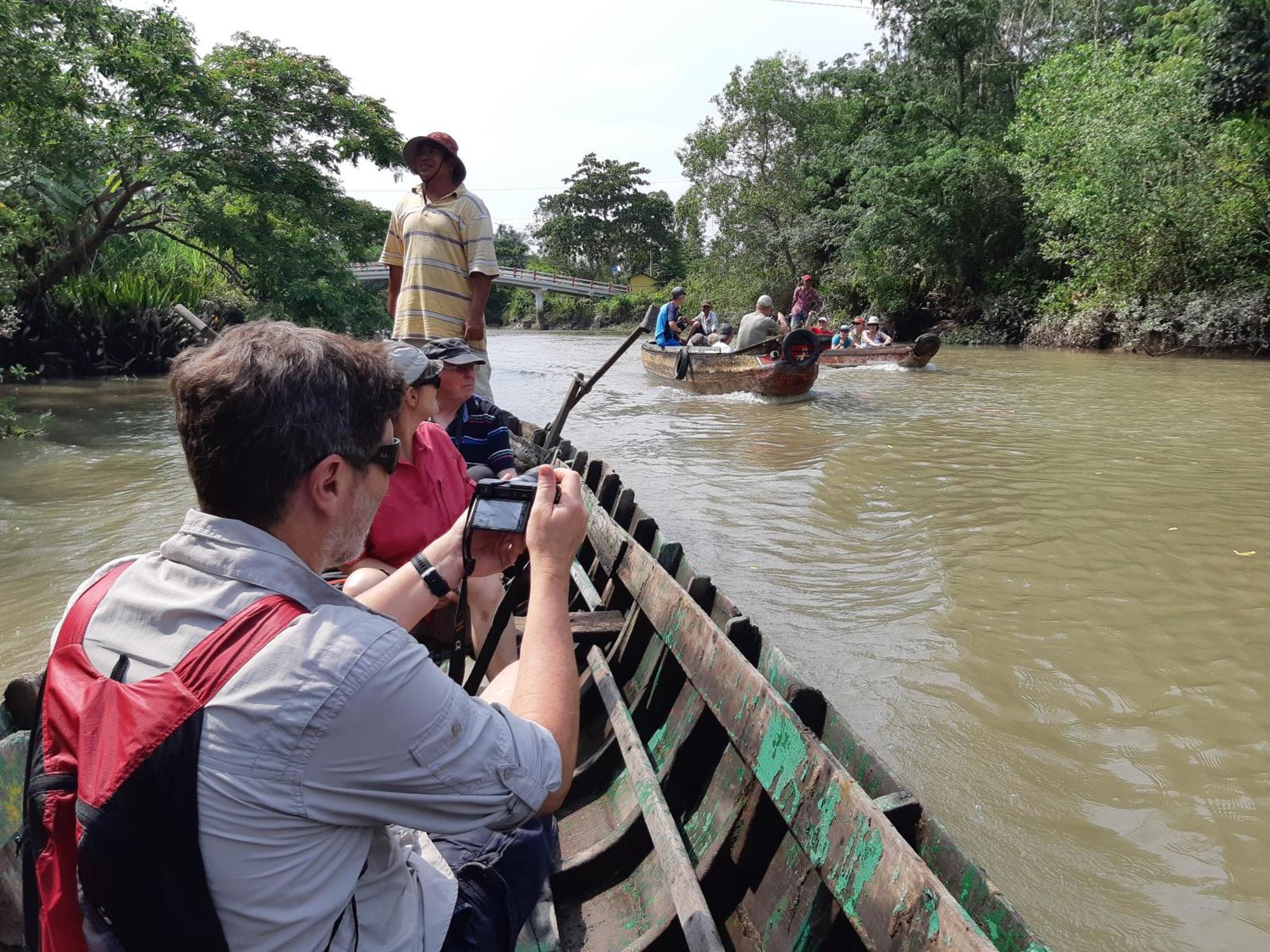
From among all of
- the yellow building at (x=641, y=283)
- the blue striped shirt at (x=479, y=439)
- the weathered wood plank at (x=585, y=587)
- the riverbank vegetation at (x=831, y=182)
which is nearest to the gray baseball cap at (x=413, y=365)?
the blue striped shirt at (x=479, y=439)

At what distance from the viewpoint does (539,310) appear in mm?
58031

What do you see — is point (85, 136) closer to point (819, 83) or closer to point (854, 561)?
point (854, 561)

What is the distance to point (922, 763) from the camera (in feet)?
11.5

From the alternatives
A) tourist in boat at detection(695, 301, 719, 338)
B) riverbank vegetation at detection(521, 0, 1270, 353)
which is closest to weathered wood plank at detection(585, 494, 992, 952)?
tourist in boat at detection(695, 301, 719, 338)

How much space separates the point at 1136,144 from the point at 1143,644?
18507mm

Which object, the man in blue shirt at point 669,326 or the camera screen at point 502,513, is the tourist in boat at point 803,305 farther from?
the camera screen at point 502,513

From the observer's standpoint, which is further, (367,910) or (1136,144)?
(1136,144)

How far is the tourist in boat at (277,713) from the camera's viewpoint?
3.17 feet

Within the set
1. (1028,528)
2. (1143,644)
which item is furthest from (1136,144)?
(1143,644)

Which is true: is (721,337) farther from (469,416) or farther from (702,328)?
(469,416)

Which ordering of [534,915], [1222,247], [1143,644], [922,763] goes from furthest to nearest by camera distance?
[1222,247] → [1143,644] → [922,763] → [534,915]

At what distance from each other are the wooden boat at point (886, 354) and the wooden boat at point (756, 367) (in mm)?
3349

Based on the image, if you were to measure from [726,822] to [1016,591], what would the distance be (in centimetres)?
357

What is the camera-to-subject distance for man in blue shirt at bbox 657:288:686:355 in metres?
16.0
